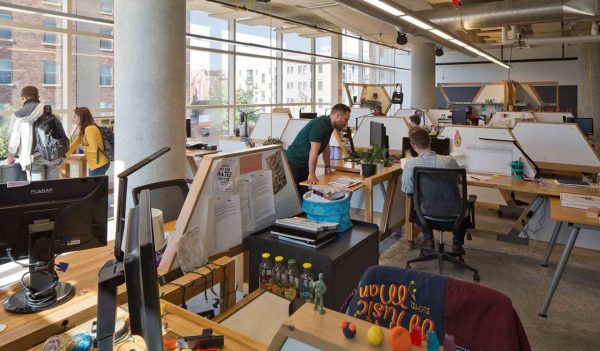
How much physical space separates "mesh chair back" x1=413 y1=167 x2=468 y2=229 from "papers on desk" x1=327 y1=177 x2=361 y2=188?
669mm

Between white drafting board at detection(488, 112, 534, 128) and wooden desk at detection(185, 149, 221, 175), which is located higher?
white drafting board at detection(488, 112, 534, 128)

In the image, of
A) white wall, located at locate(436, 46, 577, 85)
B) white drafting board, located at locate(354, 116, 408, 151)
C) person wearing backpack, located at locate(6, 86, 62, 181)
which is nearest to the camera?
person wearing backpack, located at locate(6, 86, 62, 181)

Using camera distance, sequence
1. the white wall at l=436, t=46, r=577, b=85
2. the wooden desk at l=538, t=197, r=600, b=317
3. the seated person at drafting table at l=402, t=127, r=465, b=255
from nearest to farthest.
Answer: the wooden desk at l=538, t=197, r=600, b=317 → the seated person at drafting table at l=402, t=127, r=465, b=255 → the white wall at l=436, t=46, r=577, b=85

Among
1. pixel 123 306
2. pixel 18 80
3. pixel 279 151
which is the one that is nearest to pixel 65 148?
pixel 18 80

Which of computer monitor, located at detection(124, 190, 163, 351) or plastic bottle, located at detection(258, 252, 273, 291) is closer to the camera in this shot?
computer monitor, located at detection(124, 190, 163, 351)

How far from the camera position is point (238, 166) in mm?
2146

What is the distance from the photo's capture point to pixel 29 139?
16.6 feet

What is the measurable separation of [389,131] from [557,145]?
2.34m

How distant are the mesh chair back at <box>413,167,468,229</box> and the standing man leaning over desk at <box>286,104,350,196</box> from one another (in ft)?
3.21

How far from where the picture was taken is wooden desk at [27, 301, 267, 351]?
4.64ft

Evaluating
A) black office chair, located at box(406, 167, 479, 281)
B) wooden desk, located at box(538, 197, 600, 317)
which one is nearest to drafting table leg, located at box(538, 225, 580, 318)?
wooden desk, located at box(538, 197, 600, 317)

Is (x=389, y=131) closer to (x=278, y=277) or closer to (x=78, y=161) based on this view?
(x=78, y=161)

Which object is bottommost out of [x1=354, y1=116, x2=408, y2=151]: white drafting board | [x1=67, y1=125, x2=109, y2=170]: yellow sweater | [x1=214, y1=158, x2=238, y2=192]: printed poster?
[x1=214, y1=158, x2=238, y2=192]: printed poster

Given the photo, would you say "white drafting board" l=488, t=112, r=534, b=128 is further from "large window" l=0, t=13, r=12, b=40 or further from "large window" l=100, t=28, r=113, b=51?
"large window" l=0, t=13, r=12, b=40
